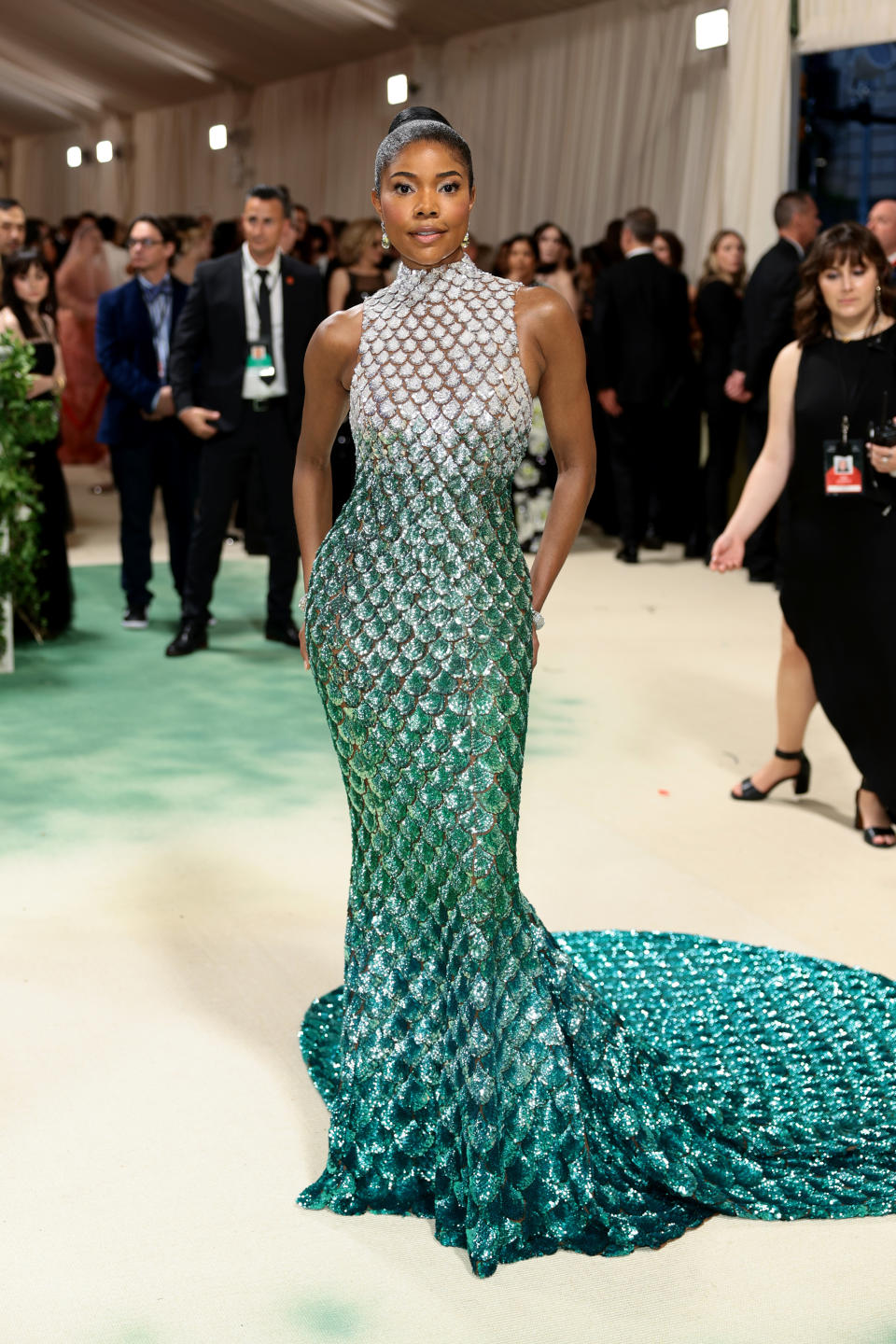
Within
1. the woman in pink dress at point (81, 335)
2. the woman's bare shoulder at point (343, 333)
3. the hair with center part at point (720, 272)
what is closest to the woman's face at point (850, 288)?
the woman's bare shoulder at point (343, 333)

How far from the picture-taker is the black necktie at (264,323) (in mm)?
6277

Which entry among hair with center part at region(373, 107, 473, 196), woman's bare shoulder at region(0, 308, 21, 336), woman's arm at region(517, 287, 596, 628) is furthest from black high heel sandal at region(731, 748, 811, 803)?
woman's bare shoulder at region(0, 308, 21, 336)

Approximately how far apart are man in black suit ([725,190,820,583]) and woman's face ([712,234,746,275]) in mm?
677

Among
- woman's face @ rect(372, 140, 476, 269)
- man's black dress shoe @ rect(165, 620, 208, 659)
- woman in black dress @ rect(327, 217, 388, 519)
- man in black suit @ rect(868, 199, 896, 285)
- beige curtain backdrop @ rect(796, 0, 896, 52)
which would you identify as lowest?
man's black dress shoe @ rect(165, 620, 208, 659)

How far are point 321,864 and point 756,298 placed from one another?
489 cm

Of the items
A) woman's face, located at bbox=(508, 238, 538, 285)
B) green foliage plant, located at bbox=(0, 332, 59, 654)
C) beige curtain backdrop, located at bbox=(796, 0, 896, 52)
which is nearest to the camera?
green foliage plant, located at bbox=(0, 332, 59, 654)

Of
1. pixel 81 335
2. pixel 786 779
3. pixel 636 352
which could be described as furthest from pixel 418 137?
pixel 81 335

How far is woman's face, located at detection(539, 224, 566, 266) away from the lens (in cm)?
980

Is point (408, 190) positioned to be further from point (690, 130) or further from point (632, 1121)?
point (690, 130)

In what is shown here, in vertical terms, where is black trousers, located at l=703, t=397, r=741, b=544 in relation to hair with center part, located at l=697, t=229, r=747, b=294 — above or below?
below

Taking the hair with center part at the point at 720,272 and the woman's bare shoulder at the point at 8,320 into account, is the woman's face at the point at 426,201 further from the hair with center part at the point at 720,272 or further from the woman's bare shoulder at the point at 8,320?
the hair with center part at the point at 720,272

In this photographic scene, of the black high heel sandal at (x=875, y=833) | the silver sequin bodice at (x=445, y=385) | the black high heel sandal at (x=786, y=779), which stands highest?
the silver sequin bodice at (x=445, y=385)

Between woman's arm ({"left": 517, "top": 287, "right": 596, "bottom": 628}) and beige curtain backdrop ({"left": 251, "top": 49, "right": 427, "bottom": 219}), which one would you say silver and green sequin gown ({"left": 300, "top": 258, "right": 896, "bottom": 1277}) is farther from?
beige curtain backdrop ({"left": 251, "top": 49, "right": 427, "bottom": 219})

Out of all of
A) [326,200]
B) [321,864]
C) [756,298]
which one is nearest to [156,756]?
[321,864]
